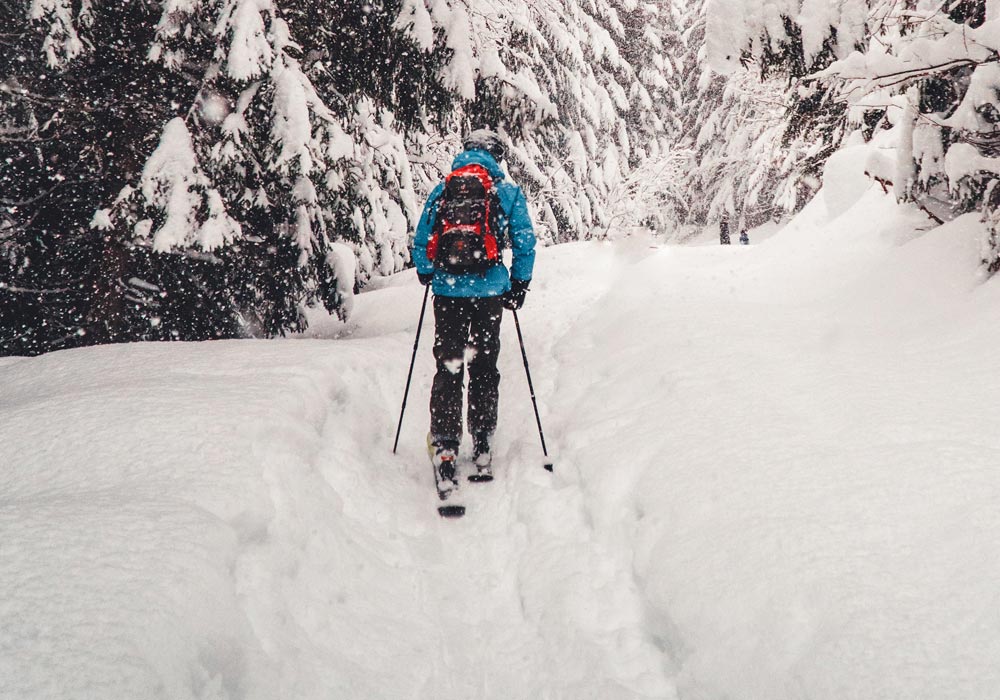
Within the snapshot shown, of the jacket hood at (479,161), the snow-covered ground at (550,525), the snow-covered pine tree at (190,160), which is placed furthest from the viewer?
the snow-covered pine tree at (190,160)

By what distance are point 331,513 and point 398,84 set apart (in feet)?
15.0

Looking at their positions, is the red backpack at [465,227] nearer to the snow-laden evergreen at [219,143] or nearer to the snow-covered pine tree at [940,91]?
the snow-laden evergreen at [219,143]

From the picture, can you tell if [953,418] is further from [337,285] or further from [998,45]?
[337,285]

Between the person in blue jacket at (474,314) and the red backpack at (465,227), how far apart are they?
3.7 inches

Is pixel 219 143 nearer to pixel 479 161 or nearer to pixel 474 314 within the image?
pixel 479 161

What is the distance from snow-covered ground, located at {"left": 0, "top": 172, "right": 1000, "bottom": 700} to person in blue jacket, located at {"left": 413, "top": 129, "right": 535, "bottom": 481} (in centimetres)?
40

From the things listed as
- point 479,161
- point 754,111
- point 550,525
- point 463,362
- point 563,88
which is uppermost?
point 563,88

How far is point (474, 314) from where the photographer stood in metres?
4.12

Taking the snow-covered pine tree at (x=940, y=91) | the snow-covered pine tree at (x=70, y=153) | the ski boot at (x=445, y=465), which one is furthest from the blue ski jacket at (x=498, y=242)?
the snow-covered pine tree at (x=70, y=153)

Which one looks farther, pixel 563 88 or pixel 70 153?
pixel 563 88

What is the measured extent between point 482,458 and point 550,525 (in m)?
0.92

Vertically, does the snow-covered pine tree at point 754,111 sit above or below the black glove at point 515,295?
above

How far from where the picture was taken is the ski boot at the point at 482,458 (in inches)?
162

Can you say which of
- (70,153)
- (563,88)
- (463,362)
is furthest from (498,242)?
(563,88)
